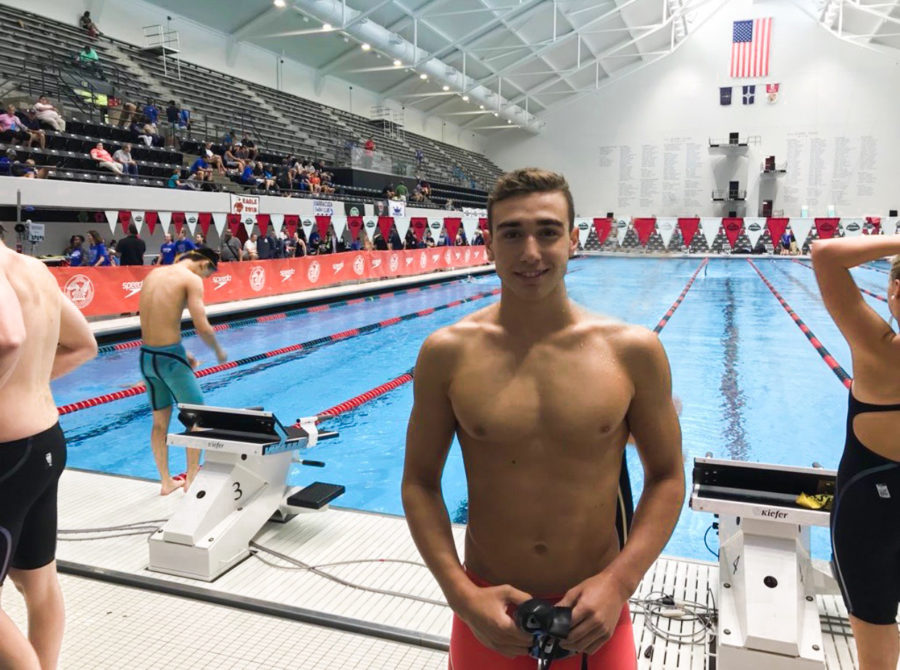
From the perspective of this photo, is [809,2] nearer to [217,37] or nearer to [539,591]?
[217,37]

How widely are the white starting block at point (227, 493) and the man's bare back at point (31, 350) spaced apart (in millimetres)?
1203

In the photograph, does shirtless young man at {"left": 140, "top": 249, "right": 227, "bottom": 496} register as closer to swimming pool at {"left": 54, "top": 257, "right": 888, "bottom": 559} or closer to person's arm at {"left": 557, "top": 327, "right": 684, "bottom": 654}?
swimming pool at {"left": 54, "top": 257, "right": 888, "bottom": 559}

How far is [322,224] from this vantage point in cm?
1672

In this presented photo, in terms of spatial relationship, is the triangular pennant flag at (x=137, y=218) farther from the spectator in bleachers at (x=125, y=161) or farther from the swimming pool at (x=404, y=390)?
the swimming pool at (x=404, y=390)

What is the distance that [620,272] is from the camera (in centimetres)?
2033

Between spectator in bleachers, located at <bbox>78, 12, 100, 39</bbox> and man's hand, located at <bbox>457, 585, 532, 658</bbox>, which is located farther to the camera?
spectator in bleachers, located at <bbox>78, 12, 100, 39</bbox>

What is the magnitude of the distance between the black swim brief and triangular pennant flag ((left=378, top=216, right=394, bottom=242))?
15534 mm

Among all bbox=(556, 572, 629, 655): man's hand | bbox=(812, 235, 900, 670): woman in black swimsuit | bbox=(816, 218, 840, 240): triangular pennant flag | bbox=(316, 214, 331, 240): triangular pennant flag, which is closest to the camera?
bbox=(556, 572, 629, 655): man's hand

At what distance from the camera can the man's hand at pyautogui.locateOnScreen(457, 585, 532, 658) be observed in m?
1.09

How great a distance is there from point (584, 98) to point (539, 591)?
1375 inches

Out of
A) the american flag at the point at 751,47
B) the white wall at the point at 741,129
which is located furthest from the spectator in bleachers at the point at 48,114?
the american flag at the point at 751,47

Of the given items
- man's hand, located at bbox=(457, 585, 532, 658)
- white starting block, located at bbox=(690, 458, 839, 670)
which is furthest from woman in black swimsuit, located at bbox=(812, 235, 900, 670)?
man's hand, located at bbox=(457, 585, 532, 658)

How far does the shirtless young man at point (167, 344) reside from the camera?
3.71 m

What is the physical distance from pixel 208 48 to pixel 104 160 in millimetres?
10220
